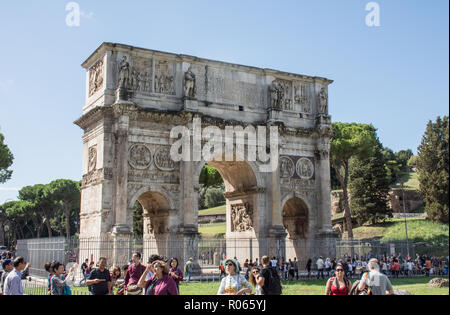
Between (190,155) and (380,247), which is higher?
(190,155)

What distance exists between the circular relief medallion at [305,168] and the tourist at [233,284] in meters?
20.5

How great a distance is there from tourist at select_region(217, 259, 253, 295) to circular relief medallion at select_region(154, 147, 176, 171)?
16.6m

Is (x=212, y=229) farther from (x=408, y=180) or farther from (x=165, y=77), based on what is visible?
(x=165, y=77)

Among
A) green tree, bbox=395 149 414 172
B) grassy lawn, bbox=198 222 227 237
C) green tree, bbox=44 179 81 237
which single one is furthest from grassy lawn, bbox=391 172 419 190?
green tree, bbox=44 179 81 237

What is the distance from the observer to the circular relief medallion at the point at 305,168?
28.0 metres

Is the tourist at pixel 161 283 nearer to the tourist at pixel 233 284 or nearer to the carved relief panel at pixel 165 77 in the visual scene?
the tourist at pixel 233 284

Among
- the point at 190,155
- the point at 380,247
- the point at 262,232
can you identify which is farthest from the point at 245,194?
the point at 380,247

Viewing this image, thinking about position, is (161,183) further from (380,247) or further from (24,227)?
(24,227)

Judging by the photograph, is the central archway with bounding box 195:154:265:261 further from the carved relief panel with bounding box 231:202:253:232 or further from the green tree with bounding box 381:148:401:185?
the green tree with bounding box 381:148:401:185

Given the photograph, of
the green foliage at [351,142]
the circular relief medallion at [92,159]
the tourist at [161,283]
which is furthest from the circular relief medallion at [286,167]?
the tourist at [161,283]

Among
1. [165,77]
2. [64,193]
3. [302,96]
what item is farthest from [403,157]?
[165,77]

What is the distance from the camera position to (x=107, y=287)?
935cm
